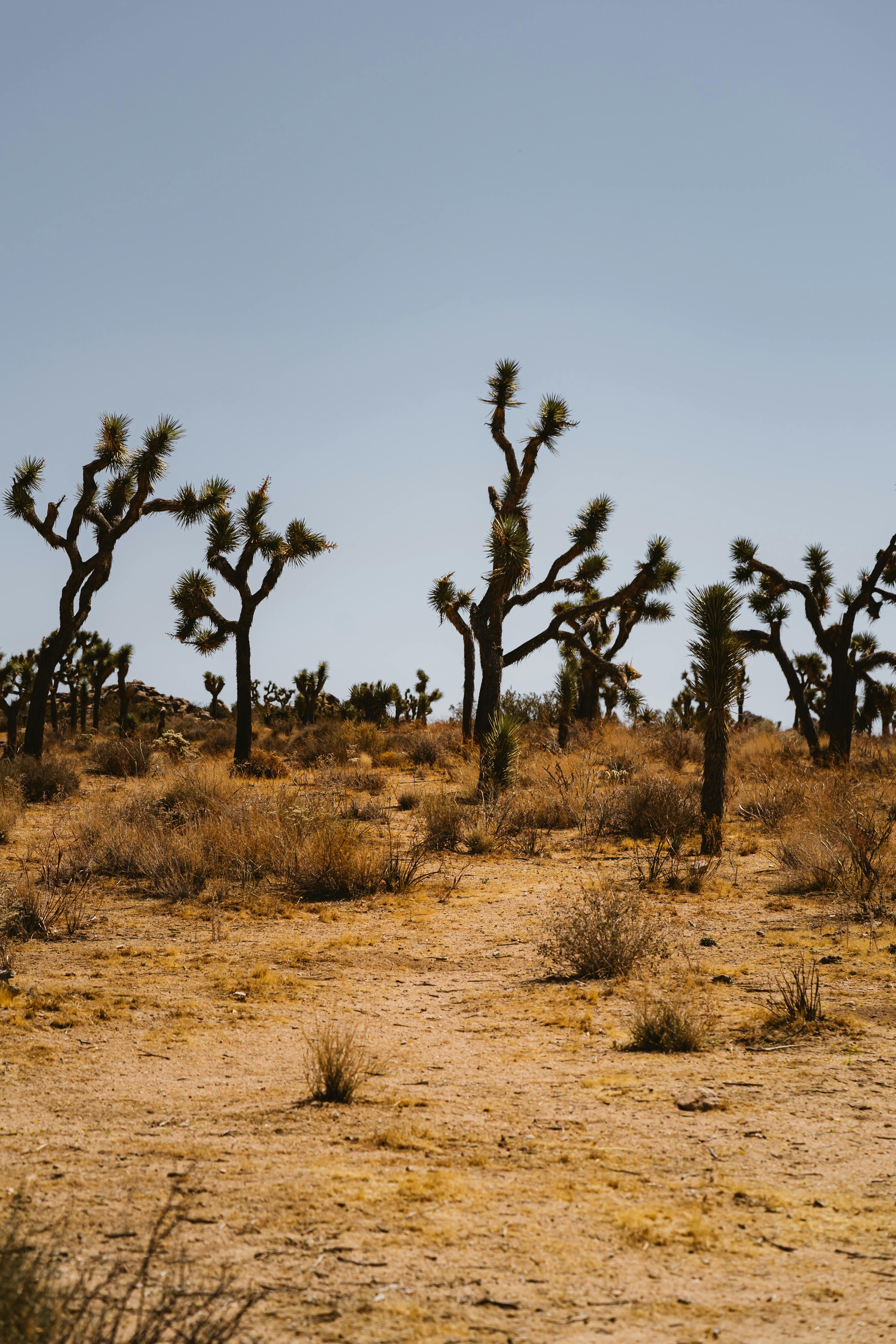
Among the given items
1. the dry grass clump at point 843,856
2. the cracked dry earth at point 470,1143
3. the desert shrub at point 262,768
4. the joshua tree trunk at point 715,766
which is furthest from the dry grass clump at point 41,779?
the dry grass clump at point 843,856

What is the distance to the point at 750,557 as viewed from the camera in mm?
26922

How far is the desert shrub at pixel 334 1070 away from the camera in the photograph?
4.98m

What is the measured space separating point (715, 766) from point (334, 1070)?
10008 millimetres

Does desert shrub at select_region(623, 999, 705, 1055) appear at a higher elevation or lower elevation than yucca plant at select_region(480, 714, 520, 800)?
lower

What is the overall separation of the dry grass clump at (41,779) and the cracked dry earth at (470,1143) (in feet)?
34.7

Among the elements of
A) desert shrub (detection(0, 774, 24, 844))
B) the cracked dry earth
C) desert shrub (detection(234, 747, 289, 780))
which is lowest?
the cracked dry earth

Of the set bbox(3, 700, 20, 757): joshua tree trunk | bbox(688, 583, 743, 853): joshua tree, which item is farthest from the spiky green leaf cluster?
bbox(3, 700, 20, 757): joshua tree trunk

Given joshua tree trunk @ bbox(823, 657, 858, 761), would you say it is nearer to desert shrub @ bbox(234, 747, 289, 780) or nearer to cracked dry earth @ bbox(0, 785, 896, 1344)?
desert shrub @ bbox(234, 747, 289, 780)

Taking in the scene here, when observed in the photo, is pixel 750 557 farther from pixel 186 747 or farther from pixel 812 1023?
pixel 812 1023

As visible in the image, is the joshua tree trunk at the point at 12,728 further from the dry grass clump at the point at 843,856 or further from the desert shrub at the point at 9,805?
the dry grass clump at the point at 843,856

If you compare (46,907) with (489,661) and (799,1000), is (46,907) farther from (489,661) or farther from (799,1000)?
(489,661)

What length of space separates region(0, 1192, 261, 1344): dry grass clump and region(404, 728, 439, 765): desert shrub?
21.4 m

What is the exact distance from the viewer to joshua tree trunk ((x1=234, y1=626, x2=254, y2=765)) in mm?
23688

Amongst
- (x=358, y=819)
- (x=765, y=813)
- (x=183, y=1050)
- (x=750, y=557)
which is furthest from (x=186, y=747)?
(x=183, y=1050)
